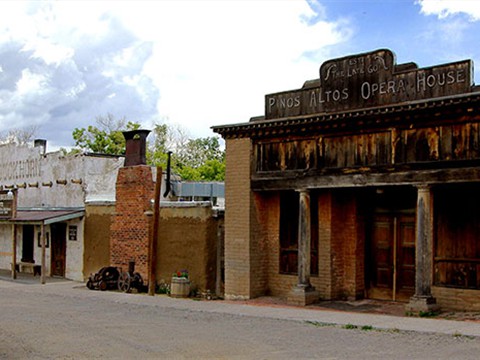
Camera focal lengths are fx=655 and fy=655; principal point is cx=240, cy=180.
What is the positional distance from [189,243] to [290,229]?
11.8ft

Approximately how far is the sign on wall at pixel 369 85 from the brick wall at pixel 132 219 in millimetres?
6312

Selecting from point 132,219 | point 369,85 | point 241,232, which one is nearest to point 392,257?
point 241,232

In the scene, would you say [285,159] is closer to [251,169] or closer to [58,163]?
[251,169]

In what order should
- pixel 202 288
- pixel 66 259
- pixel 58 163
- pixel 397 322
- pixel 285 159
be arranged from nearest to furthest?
pixel 397 322
pixel 285 159
pixel 202 288
pixel 66 259
pixel 58 163

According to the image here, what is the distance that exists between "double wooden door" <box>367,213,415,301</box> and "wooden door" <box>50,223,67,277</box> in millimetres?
12835

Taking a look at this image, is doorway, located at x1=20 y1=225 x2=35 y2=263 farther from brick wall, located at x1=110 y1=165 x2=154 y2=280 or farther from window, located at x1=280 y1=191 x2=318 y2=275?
window, located at x1=280 y1=191 x2=318 y2=275

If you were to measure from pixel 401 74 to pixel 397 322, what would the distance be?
5511mm

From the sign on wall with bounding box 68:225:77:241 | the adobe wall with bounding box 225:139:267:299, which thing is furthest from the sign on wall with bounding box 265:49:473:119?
the sign on wall with bounding box 68:225:77:241

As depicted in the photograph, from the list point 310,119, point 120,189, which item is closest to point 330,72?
point 310,119

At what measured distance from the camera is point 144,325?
1338 cm

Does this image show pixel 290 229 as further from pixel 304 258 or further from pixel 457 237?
pixel 457 237

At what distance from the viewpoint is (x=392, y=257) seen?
52.8 feet

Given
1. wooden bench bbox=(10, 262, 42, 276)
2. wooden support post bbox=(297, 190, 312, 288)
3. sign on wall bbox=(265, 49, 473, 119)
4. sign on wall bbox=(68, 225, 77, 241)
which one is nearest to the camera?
sign on wall bbox=(265, 49, 473, 119)

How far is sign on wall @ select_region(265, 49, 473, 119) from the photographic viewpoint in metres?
13.9
